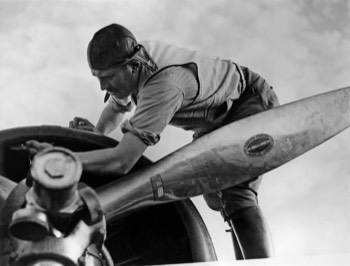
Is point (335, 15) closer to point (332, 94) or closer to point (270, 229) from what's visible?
point (332, 94)

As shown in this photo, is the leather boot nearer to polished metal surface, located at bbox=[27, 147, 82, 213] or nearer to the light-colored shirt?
the light-colored shirt

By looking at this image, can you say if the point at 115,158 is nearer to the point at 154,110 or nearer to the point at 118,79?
the point at 154,110

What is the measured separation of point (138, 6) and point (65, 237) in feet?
5.37

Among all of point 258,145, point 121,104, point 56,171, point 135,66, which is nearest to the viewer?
point 56,171

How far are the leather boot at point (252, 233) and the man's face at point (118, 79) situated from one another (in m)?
0.55

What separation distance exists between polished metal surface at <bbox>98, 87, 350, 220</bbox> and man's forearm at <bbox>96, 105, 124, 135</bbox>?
546mm

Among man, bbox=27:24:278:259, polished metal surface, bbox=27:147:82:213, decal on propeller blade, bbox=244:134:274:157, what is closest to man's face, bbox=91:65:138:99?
man, bbox=27:24:278:259

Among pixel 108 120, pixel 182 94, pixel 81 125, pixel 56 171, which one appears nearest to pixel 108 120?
pixel 108 120

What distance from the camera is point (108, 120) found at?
8.44 ft

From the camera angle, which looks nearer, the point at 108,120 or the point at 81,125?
the point at 81,125

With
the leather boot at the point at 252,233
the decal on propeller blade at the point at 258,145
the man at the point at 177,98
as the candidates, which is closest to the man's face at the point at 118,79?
the man at the point at 177,98

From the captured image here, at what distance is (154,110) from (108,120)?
46 cm

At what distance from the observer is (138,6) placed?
2797 millimetres

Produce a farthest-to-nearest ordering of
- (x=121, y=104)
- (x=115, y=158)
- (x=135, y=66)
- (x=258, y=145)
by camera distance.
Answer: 1. (x=121, y=104)
2. (x=135, y=66)
3. (x=258, y=145)
4. (x=115, y=158)
